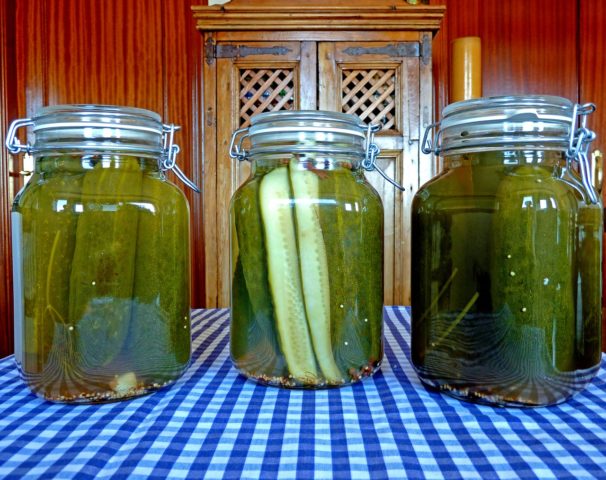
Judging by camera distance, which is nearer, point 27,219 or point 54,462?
point 54,462

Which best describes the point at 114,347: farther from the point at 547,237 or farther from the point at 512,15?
the point at 512,15

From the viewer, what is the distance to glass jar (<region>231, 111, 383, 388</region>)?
0.45m

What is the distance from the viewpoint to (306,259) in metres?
0.45

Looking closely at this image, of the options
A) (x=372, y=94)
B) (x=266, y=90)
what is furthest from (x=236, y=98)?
(x=372, y=94)

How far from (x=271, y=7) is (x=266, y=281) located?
5.61 ft

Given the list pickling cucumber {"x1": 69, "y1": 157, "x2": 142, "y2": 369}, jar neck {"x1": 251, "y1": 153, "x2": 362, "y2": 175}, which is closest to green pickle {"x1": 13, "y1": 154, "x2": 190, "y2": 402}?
pickling cucumber {"x1": 69, "y1": 157, "x2": 142, "y2": 369}

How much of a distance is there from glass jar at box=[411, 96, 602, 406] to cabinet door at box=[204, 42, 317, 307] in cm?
159

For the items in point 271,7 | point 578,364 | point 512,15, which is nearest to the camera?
point 578,364

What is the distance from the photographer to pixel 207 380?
1.63 feet

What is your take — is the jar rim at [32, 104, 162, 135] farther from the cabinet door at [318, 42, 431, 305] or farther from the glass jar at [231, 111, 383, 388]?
the cabinet door at [318, 42, 431, 305]

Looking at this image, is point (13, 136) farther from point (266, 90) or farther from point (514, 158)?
point (266, 90)

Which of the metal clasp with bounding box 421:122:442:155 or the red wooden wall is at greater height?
the red wooden wall

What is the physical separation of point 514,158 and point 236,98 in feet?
5.58

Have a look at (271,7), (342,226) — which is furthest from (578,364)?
(271,7)
